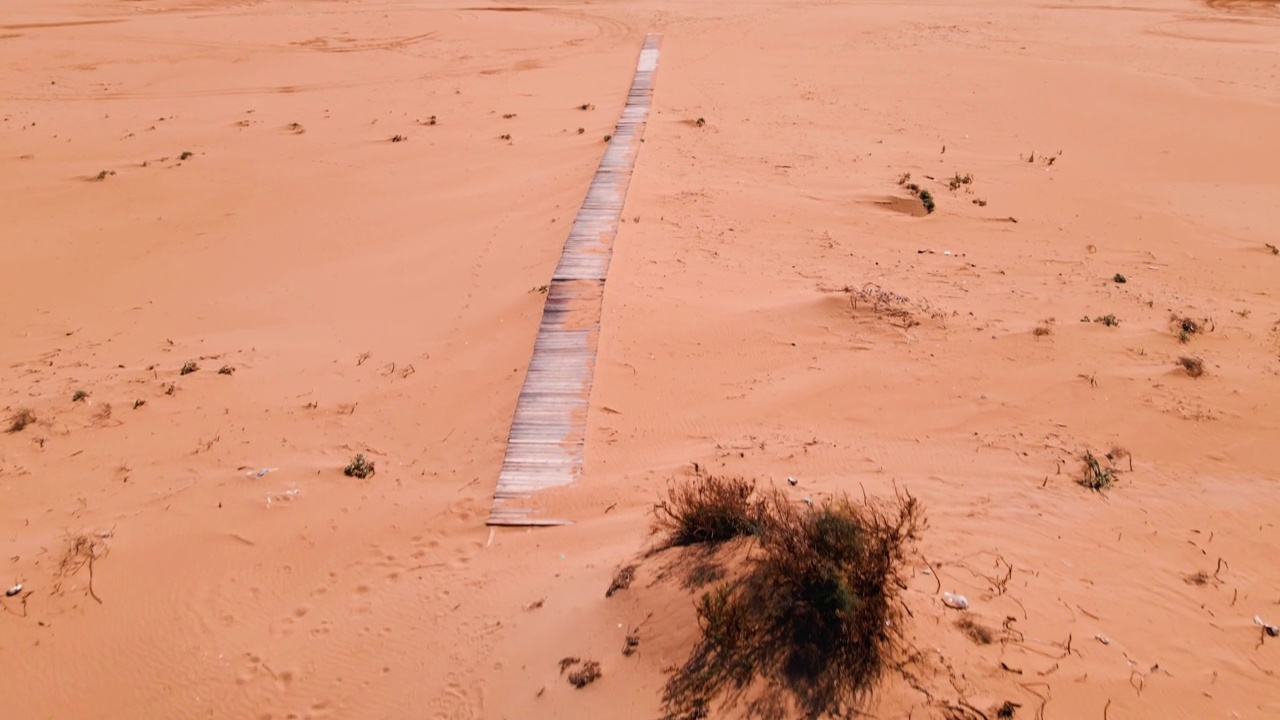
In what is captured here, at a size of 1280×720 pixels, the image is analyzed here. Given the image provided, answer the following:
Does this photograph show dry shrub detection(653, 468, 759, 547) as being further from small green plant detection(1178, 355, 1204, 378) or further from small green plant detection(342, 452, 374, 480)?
small green plant detection(1178, 355, 1204, 378)

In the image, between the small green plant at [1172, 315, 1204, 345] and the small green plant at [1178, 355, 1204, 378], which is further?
the small green plant at [1172, 315, 1204, 345]

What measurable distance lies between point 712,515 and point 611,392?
1.52m

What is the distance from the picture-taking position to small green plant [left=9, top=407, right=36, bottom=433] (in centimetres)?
436

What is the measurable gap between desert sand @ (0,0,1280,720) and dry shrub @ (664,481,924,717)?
0.11 metres

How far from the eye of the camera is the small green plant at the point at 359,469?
3.95 m

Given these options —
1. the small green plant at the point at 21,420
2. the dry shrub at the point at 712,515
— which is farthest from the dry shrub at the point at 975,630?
the small green plant at the point at 21,420

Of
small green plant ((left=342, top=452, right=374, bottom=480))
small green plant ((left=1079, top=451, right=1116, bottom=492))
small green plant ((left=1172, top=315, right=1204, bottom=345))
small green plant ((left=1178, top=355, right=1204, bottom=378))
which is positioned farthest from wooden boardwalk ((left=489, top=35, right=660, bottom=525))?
small green plant ((left=1172, top=315, right=1204, bottom=345))

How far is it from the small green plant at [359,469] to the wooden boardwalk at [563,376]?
0.73 meters

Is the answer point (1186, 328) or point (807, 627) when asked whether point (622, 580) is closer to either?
point (807, 627)

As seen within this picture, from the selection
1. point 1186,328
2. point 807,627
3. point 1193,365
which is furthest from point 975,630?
point 1186,328

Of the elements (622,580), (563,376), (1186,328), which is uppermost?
(1186,328)

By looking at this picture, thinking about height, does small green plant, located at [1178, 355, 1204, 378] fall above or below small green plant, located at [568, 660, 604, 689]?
above

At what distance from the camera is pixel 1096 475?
11.9 feet

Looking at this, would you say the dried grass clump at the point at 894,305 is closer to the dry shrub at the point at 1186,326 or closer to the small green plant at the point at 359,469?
the dry shrub at the point at 1186,326
